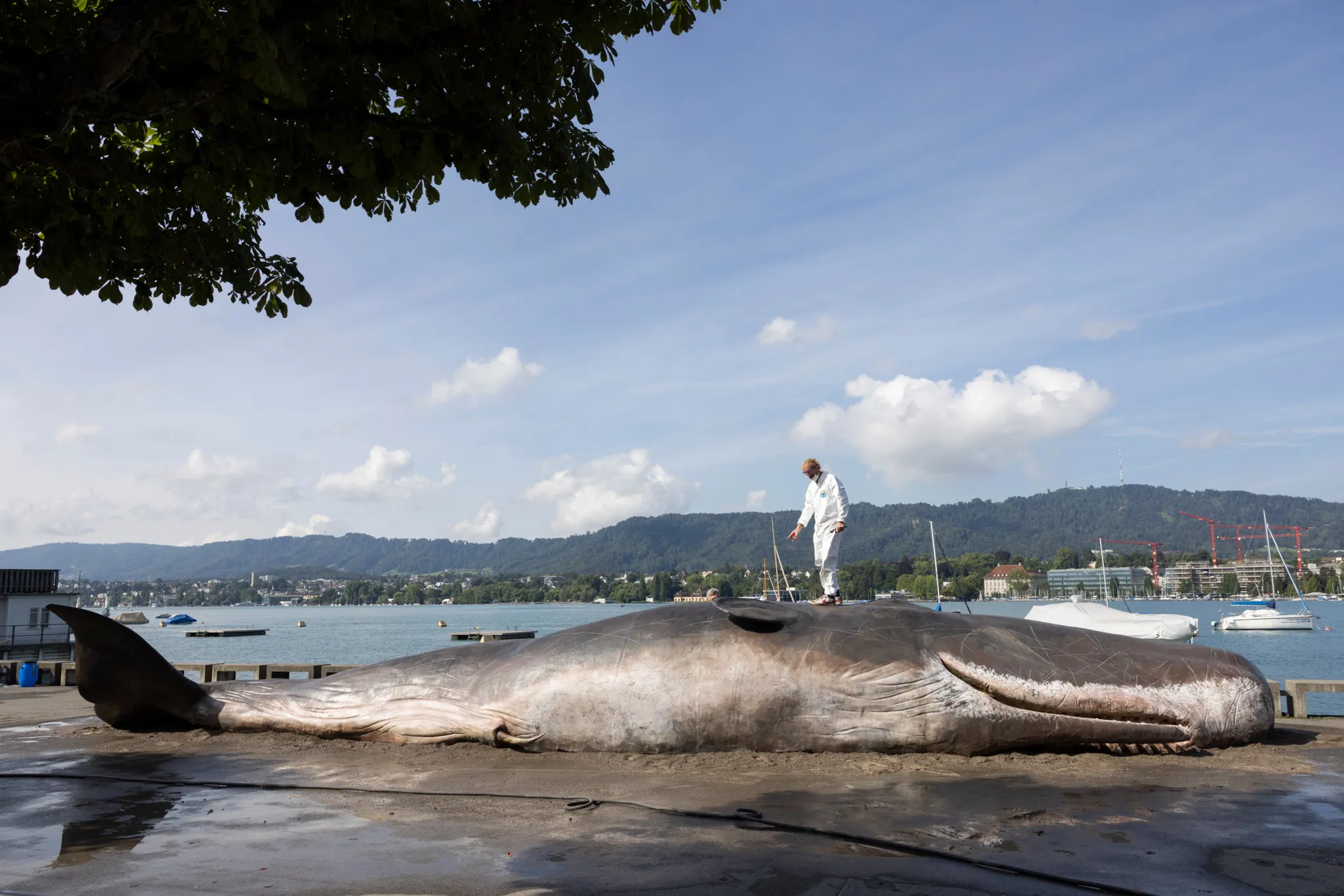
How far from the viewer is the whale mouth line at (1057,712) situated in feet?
30.4

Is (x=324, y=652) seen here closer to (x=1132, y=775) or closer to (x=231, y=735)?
(x=231, y=735)

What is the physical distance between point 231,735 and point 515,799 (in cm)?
528

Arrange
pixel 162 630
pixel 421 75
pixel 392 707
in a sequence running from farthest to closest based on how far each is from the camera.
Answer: pixel 162 630 → pixel 392 707 → pixel 421 75

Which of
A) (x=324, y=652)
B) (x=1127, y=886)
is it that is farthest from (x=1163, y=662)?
(x=324, y=652)

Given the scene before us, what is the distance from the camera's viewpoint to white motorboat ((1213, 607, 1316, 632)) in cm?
8788

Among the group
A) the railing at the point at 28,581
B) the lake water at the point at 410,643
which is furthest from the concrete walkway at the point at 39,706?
the railing at the point at 28,581

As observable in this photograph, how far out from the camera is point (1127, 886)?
502 cm

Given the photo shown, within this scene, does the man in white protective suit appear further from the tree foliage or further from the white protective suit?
the tree foliage

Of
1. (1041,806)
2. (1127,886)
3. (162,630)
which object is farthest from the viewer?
(162,630)

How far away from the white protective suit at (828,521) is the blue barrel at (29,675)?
56.4ft

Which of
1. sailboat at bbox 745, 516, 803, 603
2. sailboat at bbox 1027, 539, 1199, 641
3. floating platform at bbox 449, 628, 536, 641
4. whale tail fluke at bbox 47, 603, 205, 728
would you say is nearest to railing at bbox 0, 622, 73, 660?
floating platform at bbox 449, 628, 536, 641

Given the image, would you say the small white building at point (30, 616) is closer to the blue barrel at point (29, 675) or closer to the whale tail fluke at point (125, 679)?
the blue barrel at point (29, 675)

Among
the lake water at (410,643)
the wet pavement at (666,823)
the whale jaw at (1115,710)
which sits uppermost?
the whale jaw at (1115,710)

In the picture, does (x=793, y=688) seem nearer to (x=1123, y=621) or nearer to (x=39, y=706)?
(x=39, y=706)
